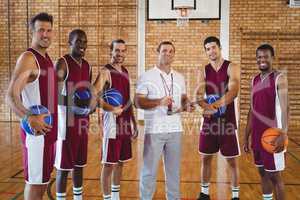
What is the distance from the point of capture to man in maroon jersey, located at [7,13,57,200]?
249cm

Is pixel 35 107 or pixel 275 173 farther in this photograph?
pixel 275 173

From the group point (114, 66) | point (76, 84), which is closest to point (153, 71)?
point (114, 66)

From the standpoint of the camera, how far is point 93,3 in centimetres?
964

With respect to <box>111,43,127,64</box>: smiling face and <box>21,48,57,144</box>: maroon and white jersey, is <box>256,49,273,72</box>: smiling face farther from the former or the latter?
<box>21,48,57,144</box>: maroon and white jersey

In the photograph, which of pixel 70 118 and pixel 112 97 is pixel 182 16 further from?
pixel 70 118

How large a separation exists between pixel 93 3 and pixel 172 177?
729 cm

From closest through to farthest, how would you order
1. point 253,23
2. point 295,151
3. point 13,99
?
1. point 13,99
2. point 295,151
3. point 253,23

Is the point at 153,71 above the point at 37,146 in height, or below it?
above

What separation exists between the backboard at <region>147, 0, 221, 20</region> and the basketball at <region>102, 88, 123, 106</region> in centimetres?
621

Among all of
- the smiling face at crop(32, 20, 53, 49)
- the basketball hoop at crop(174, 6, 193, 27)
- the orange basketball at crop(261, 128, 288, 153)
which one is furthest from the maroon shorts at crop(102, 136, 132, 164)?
the basketball hoop at crop(174, 6, 193, 27)

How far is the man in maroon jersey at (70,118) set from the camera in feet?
10.6

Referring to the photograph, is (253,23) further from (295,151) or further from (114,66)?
(114,66)

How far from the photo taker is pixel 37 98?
2.60 metres

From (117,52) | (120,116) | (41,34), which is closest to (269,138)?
(120,116)
